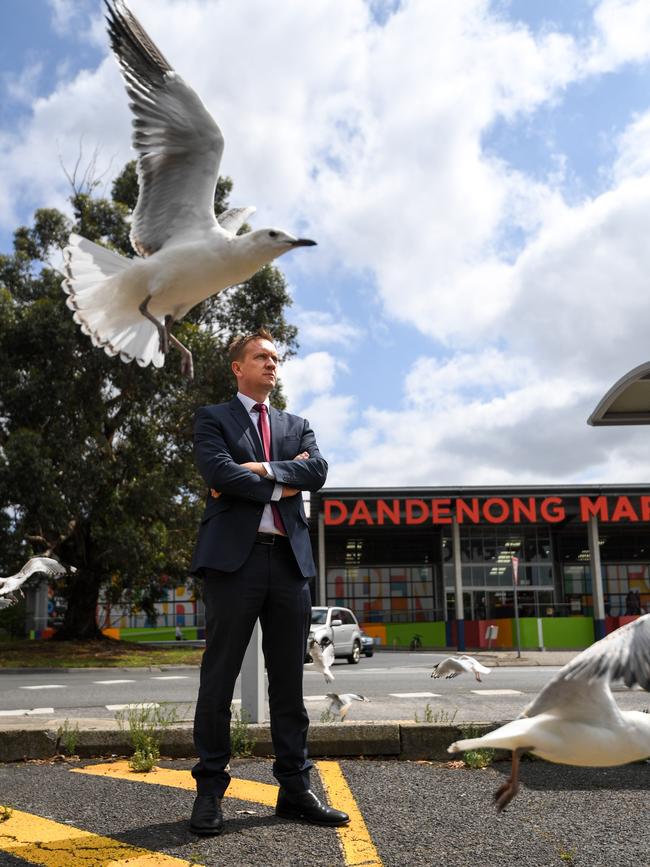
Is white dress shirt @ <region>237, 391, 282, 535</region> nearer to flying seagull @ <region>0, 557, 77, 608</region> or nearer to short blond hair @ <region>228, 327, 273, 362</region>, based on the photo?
short blond hair @ <region>228, 327, 273, 362</region>

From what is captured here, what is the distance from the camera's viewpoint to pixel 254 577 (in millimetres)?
3293

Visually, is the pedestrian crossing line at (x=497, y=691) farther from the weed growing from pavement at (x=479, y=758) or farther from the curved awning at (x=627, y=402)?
the weed growing from pavement at (x=479, y=758)

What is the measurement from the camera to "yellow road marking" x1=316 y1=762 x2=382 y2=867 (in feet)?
9.55

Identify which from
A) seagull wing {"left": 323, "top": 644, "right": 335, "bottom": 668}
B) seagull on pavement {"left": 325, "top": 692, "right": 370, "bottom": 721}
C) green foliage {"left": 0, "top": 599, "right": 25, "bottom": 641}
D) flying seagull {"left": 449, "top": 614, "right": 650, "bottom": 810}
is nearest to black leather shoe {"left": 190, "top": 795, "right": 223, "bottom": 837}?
flying seagull {"left": 449, "top": 614, "right": 650, "bottom": 810}

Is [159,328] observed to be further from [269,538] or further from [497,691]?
[497,691]

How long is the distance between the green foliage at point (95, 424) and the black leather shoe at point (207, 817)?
14.2 meters

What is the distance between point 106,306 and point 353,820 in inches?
91.2

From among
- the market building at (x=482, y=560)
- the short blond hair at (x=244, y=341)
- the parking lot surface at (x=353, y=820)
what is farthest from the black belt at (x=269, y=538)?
the market building at (x=482, y=560)

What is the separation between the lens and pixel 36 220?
70.9ft

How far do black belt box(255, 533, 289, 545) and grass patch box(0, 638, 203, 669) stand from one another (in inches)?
589

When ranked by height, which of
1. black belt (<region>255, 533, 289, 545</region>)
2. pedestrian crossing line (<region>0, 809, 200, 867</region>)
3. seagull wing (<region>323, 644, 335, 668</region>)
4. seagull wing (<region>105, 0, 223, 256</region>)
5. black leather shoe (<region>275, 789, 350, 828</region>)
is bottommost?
pedestrian crossing line (<region>0, 809, 200, 867</region>)

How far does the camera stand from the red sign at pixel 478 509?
28.0 metres

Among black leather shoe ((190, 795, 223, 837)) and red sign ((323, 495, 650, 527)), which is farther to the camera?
red sign ((323, 495, 650, 527))

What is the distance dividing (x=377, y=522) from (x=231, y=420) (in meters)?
25.1
